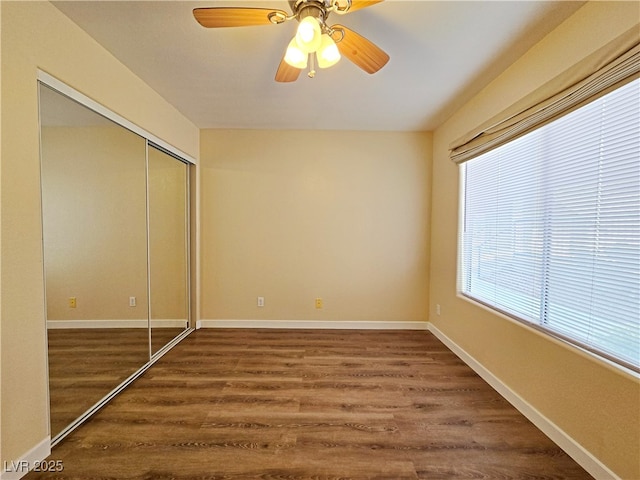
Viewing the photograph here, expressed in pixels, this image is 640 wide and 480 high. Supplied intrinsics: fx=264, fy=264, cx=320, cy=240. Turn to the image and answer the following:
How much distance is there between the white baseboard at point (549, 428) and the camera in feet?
4.52

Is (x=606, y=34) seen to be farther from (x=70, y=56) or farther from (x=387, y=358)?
(x=70, y=56)

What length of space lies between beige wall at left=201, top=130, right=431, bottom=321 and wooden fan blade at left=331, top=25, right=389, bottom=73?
180cm

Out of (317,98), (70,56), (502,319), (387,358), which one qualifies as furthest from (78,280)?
(502,319)

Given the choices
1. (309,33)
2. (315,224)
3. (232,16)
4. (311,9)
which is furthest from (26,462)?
(315,224)

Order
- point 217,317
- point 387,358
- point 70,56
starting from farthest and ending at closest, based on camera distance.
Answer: point 217,317, point 387,358, point 70,56

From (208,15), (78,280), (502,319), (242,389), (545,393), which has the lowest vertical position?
(242,389)

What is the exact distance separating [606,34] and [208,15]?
201 centimetres

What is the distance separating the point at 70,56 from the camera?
159cm

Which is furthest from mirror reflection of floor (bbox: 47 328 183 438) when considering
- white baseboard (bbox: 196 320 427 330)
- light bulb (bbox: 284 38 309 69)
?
light bulb (bbox: 284 38 309 69)

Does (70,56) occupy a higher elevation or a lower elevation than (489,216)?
higher

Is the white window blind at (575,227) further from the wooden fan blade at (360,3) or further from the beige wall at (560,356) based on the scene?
the wooden fan blade at (360,3)

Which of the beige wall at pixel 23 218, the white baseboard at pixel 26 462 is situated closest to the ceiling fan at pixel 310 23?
the beige wall at pixel 23 218

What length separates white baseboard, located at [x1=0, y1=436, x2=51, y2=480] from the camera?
4.22ft

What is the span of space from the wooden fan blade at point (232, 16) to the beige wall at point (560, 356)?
1657 mm
